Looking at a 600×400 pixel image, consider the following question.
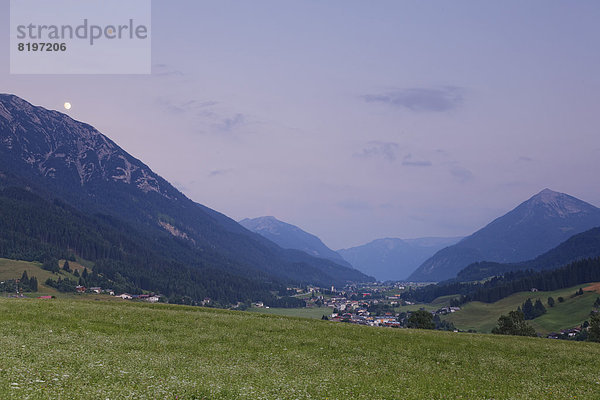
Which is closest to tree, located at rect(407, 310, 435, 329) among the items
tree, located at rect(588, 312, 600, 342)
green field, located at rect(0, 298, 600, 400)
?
tree, located at rect(588, 312, 600, 342)

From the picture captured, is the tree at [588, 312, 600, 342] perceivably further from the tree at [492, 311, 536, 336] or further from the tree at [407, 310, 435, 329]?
the tree at [407, 310, 435, 329]

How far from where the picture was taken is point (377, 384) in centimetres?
2706

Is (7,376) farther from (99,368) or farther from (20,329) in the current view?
(20,329)

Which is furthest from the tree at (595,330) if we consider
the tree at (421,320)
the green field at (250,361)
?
the green field at (250,361)

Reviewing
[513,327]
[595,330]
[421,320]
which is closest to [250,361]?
[595,330]

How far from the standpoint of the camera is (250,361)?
32594 mm

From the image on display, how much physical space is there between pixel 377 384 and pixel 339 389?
3341mm

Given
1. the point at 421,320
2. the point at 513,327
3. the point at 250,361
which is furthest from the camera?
the point at 421,320

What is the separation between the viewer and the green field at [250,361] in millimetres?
23281

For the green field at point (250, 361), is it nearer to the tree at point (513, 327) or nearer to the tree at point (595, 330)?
the tree at point (595, 330)

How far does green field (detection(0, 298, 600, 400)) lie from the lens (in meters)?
23.3

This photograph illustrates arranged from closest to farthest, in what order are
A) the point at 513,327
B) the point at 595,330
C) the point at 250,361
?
the point at 250,361 < the point at 595,330 < the point at 513,327

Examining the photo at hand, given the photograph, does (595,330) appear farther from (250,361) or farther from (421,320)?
(250,361)

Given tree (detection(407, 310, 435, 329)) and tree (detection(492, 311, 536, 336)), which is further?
tree (detection(407, 310, 435, 329))
